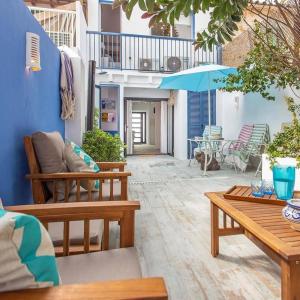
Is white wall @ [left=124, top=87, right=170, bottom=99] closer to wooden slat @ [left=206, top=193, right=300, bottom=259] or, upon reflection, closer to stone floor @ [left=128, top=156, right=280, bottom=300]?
stone floor @ [left=128, top=156, right=280, bottom=300]

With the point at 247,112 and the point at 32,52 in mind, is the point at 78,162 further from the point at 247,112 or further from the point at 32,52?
the point at 247,112

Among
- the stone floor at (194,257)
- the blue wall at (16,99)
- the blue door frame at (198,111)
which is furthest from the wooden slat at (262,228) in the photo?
the blue door frame at (198,111)

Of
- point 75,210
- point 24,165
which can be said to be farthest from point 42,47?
point 75,210

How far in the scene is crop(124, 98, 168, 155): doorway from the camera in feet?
32.9

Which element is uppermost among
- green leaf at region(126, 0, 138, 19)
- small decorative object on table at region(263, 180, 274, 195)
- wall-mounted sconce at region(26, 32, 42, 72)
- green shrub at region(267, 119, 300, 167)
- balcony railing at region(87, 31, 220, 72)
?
balcony railing at region(87, 31, 220, 72)

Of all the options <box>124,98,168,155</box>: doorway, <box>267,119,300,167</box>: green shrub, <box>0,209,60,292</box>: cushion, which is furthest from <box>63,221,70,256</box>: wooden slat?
<box>124,98,168,155</box>: doorway

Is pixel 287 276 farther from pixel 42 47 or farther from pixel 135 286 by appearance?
pixel 42 47

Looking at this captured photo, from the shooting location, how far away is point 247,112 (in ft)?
22.4

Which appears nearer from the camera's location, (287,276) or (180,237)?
(287,276)

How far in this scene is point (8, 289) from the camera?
0.64 m

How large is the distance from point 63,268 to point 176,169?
546cm

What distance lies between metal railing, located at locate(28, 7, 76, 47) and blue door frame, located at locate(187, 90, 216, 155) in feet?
14.0

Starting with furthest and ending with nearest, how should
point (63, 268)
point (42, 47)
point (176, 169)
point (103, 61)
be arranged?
point (103, 61) < point (176, 169) < point (42, 47) < point (63, 268)

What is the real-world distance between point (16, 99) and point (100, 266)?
1.42 metres
